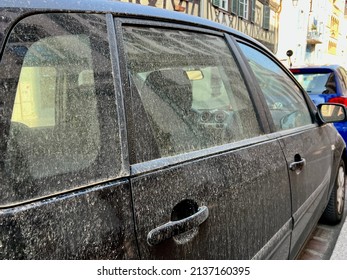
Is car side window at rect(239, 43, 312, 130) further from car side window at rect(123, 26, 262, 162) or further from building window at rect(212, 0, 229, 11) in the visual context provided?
building window at rect(212, 0, 229, 11)

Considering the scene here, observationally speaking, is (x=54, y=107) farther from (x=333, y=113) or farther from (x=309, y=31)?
(x=309, y=31)


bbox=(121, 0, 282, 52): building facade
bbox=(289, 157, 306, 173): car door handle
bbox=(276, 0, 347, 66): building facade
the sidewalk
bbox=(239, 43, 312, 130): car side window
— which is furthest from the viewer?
bbox=(276, 0, 347, 66): building facade

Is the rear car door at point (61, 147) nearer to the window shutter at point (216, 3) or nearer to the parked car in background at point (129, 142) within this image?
the parked car in background at point (129, 142)

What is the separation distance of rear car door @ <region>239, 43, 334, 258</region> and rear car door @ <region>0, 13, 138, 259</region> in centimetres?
115

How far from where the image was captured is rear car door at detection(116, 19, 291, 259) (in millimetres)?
1143

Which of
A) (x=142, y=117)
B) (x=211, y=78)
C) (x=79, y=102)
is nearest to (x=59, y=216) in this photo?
(x=79, y=102)

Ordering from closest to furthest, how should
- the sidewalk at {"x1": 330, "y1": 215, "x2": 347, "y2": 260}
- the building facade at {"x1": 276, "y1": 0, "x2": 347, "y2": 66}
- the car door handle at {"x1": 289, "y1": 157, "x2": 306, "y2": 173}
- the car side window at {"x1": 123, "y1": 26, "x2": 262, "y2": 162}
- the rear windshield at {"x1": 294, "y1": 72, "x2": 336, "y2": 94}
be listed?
the car side window at {"x1": 123, "y1": 26, "x2": 262, "y2": 162}, the car door handle at {"x1": 289, "y1": 157, "x2": 306, "y2": 173}, the sidewalk at {"x1": 330, "y1": 215, "x2": 347, "y2": 260}, the rear windshield at {"x1": 294, "y1": 72, "x2": 336, "y2": 94}, the building facade at {"x1": 276, "y1": 0, "x2": 347, "y2": 66}

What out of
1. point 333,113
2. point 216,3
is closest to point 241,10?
point 216,3

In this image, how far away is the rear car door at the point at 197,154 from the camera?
1143 mm

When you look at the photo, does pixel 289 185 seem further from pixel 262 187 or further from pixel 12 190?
pixel 12 190

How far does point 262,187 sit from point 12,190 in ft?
3.65

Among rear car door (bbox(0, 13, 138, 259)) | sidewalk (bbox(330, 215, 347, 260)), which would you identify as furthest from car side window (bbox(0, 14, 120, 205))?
sidewalk (bbox(330, 215, 347, 260))

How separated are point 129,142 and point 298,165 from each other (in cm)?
129

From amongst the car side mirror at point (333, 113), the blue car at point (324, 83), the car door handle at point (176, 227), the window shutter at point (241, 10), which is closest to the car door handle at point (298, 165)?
the car side mirror at point (333, 113)
